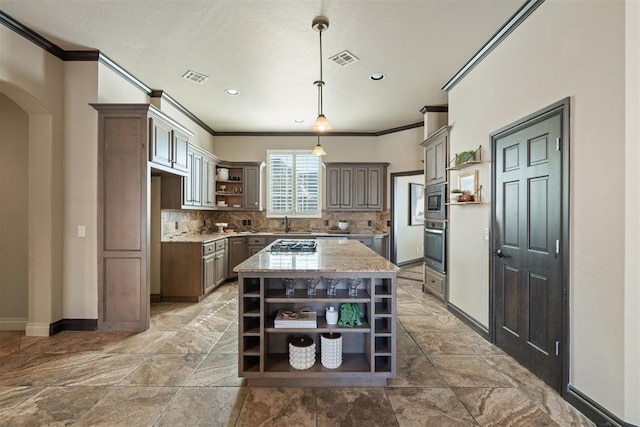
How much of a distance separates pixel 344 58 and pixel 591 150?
2433 millimetres

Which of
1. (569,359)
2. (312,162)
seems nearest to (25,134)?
(312,162)

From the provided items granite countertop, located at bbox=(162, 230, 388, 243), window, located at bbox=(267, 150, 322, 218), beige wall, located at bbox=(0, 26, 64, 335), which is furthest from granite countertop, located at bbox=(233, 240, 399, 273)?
window, located at bbox=(267, 150, 322, 218)

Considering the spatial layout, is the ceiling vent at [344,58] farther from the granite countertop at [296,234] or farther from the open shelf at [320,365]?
the granite countertop at [296,234]

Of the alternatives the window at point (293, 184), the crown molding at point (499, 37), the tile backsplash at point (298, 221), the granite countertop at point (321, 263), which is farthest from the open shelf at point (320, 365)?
the window at point (293, 184)

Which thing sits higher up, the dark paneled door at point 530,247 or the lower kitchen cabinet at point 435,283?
the dark paneled door at point 530,247

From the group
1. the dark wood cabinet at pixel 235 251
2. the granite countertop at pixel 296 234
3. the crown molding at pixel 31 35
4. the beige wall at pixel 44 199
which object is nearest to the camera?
the crown molding at pixel 31 35

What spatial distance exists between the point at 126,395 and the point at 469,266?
3484 mm

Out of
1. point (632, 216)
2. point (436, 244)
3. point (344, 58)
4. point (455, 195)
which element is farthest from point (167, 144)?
point (632, 216)

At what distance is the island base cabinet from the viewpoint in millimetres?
2258

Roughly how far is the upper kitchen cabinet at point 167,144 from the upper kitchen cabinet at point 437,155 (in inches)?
141

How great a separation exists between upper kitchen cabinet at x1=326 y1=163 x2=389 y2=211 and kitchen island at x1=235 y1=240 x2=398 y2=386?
3.83 meters

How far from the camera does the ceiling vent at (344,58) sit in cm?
329

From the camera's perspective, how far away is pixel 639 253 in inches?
64.4

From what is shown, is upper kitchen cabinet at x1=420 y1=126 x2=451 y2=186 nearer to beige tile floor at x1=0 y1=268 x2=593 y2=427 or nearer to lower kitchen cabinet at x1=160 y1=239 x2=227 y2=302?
beige tile floor at x1=0 y1=268 x2=593 y2=427
